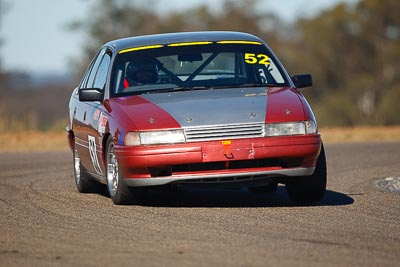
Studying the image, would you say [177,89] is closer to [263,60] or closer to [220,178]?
[263,60]

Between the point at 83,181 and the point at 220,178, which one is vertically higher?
the point at 220,178

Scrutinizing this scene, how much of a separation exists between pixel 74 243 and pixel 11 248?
0.44 metres

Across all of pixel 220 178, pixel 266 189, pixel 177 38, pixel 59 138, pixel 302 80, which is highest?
pixel 177 38

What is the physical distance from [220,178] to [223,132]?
394mm

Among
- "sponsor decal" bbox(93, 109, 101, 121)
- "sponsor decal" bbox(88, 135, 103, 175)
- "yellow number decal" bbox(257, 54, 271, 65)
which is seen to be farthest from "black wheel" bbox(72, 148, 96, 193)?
"yellow number decal" bbox(257, 54, 271, 65)

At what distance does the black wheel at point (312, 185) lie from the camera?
1052cm

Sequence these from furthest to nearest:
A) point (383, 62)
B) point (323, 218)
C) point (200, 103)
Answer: point (383, 62) < point (200, 103) < point (323, 218)

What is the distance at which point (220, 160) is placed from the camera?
994cm

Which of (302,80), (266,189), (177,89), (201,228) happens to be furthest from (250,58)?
(201,228)

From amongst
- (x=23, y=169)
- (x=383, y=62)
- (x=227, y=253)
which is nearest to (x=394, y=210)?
(x=227, y=253)

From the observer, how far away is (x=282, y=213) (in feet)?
32.6

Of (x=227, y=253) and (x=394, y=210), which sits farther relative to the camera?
(x=394, y=210)

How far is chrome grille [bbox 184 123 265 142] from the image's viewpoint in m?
9.96

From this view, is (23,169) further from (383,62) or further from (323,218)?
(383,62)
